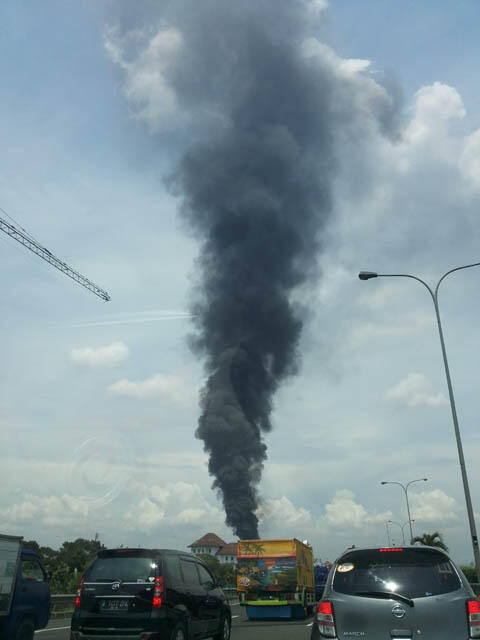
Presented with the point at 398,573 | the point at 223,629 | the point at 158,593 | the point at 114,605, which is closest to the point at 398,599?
the point at 398,573

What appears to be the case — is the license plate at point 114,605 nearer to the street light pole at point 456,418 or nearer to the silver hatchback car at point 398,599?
the silver hatchback car at point 398,599

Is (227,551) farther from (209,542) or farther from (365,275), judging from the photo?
(365,275)

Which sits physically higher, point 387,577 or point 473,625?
point 387,577

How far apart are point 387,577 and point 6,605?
26.3 ft

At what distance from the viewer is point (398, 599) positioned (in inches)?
255

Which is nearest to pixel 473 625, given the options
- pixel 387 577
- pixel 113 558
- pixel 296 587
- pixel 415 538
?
pixel 387 577

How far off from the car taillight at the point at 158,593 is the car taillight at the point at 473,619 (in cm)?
557

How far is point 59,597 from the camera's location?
25.9 metres

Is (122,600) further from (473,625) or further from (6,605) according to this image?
(473,625)

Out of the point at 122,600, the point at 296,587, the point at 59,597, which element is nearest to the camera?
the point at 122,600

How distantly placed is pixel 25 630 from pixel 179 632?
3522 mm

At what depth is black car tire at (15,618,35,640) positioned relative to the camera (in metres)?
11.6

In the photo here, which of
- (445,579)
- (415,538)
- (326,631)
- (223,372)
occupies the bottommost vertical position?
(326,631)

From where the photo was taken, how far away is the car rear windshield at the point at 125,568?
10.3 metres
